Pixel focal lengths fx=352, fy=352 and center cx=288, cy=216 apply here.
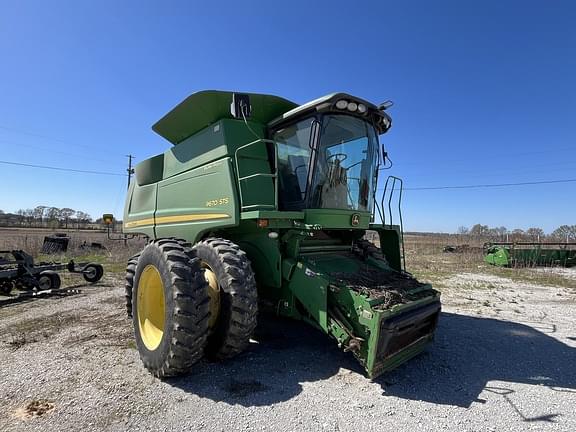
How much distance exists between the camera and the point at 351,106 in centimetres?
439

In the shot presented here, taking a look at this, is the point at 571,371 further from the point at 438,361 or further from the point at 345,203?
the point at 345,203

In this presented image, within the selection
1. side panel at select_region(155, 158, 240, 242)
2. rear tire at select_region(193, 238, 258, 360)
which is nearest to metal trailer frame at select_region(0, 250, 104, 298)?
side panel at select_region(155, 158, 240, 242)

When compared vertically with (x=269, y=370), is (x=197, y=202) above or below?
above

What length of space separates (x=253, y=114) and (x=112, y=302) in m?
4.91

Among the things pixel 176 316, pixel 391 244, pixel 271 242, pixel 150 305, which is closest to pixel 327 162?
pixel 271 242

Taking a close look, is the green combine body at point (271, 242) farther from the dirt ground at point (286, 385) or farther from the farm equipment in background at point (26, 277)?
the farm equipment in background at point (26, 277)

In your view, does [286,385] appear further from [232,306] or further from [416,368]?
[416,368]

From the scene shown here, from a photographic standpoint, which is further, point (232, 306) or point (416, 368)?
point (416, 368)

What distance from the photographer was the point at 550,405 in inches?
127

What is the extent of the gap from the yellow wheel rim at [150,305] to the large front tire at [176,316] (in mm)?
12

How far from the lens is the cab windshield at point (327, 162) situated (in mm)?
4496

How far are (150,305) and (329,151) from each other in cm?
296

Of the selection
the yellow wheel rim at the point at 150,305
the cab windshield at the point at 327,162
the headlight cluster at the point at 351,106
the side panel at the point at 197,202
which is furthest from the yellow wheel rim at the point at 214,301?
the headlight cluster at the point at 351,106

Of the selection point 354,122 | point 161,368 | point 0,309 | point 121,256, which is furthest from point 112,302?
Result: point 121,256
